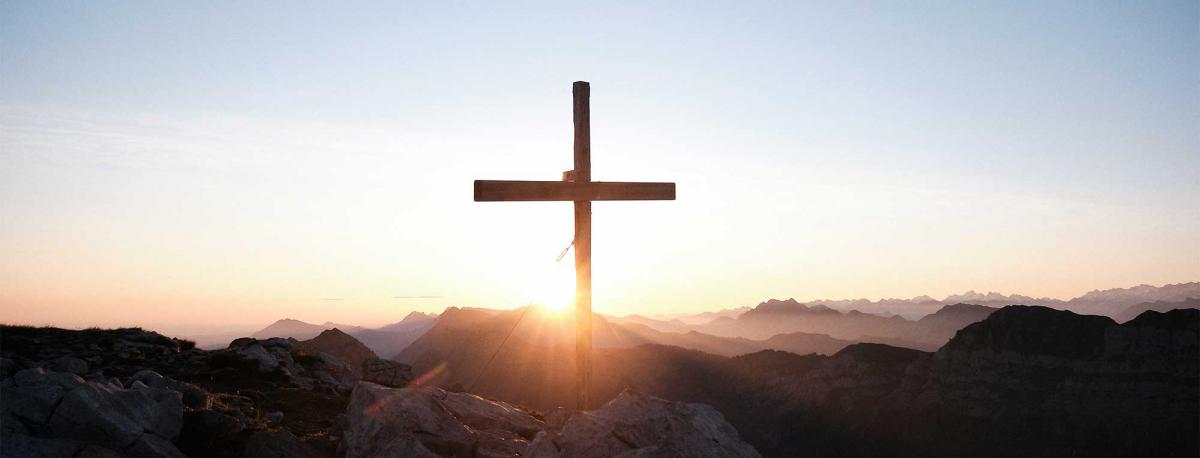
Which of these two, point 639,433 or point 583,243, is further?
point 583,243

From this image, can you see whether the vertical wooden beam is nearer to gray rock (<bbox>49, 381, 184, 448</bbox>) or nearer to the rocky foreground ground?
the rocky foreground ground

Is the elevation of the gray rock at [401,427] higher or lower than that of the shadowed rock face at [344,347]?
lower

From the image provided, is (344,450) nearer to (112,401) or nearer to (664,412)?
(112,401)

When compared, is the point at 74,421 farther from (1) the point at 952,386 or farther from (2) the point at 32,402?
(1) the point at 952,386

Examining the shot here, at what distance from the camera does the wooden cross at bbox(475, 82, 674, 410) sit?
518 inches

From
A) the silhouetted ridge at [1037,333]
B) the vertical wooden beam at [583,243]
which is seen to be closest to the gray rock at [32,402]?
the vertical wooden beam at [583,243]

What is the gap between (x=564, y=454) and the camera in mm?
10609

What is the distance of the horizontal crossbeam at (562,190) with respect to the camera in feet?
42.3

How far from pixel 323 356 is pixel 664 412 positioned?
40.7 ft

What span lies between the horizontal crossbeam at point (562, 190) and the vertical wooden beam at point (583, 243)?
15 centimetres

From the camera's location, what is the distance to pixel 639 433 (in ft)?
35.8

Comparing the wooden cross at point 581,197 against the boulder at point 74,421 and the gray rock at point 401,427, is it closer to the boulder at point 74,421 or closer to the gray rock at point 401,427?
the gray rock at point 401,427

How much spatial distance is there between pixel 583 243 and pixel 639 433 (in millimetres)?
3562

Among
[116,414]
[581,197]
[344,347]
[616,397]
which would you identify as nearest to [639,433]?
[616,397]
